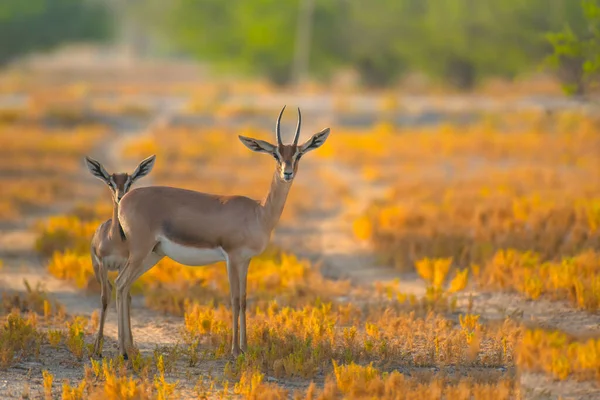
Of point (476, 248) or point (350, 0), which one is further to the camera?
point (350, 0)

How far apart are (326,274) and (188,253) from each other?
17.1ft

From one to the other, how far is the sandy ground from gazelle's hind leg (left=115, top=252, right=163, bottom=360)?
42 cm

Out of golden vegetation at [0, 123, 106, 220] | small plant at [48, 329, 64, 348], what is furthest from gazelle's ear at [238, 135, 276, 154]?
golden vegetation at [0, 123, 106, 220]

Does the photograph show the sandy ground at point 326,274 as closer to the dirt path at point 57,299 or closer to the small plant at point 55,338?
the dirt path at point 57,299

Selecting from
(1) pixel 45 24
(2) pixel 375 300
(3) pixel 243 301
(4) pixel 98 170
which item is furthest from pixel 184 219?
(1) pixel 45 24

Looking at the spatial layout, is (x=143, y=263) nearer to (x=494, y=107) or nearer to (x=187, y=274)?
(x=187, y=274)

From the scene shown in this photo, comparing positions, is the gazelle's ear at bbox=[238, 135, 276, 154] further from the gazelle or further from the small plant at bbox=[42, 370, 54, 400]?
the small plant at bbox=[42, 370, 54, 400]

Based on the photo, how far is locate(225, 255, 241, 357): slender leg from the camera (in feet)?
26.2

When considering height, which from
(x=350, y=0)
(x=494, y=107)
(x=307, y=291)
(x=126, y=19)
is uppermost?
(x=126, y=19)

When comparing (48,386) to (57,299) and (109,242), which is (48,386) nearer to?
(109,242)

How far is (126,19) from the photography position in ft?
369

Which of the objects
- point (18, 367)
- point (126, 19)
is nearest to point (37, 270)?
point (18, 367)

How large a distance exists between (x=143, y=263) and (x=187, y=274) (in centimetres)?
414

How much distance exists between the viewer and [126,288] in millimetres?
8062
